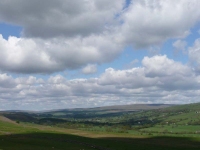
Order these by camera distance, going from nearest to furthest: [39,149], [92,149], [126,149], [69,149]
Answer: [39,149]
[69,149]
[92,149]
[126,149]

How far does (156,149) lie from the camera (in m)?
111

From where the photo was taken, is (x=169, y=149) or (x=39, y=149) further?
(x=169, y=149)

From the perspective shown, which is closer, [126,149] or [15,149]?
[15,149]

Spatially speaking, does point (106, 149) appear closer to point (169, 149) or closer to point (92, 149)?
point (92, 149)

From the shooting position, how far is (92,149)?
96312 mm

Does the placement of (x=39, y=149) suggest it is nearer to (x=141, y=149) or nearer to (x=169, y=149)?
(x=141, y=149)

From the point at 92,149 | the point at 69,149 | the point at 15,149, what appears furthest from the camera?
the point at 92,149

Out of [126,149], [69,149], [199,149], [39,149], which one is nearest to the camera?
[39,149]

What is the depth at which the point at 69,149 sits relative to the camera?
295ft

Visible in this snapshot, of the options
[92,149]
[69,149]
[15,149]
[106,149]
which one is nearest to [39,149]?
[15,149]

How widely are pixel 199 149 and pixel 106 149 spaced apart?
38472mm

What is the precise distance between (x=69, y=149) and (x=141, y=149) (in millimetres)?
30969

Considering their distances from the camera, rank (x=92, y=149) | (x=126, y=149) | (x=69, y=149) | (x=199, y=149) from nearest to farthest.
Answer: (x=69, y=149) < (x=92, y=149) < (x=126, y=149) < (x=199, y=149)

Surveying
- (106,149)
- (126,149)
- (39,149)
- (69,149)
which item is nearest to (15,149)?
(39,149)
